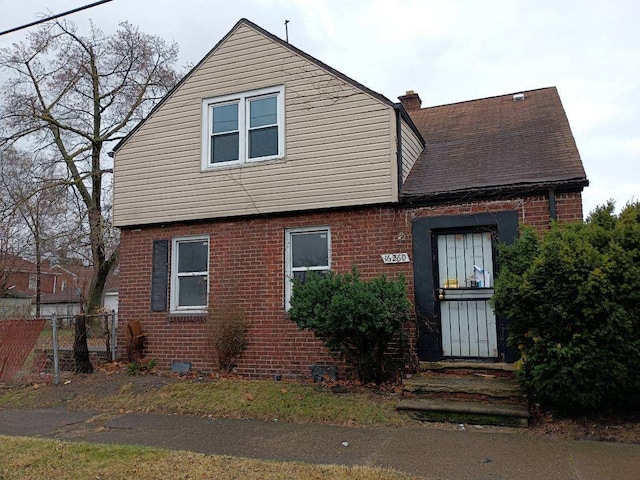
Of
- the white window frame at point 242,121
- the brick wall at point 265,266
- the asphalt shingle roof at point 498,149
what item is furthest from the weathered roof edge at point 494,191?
the white window frame at point 242,121

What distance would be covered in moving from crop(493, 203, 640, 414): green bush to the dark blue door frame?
5.36 ft

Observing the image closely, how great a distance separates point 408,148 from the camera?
31.7 ft

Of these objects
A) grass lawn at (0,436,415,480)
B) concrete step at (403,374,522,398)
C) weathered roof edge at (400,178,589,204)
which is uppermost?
weathered roof edge at (400,178,589,204)

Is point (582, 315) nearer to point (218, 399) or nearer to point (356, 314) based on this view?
point (356, 314)

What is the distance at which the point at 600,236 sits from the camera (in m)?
6.12

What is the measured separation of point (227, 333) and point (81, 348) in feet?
9.84

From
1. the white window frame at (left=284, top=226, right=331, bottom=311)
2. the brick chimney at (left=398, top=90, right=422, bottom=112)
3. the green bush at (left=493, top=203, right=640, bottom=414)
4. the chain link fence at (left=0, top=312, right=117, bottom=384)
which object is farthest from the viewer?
the brick chimney at (left=398, top=90, right=422, bottom=112)

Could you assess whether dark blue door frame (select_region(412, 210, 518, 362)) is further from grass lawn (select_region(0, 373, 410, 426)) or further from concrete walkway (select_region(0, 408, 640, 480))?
concrete walkway (select_region(0, 408, 640, 480))

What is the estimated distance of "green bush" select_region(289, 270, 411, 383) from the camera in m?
7.28

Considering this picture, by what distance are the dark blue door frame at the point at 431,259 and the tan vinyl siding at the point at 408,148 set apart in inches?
43.2

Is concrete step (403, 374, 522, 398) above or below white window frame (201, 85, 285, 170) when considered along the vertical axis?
below

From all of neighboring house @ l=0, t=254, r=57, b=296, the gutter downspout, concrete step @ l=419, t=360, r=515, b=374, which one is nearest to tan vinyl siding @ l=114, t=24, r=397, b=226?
the gutter downspout

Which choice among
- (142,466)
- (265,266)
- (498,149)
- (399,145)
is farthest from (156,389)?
(498,149)

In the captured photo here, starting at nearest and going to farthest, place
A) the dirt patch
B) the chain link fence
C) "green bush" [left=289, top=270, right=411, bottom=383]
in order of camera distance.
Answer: the dirt patch
"green bush" [left=289, top=270, right=411, bottom=383]
the chain link fence
